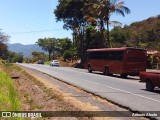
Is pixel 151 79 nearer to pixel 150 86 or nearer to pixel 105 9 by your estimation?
pixel 150 86

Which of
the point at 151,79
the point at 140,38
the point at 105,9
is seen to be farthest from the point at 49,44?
the point at 151,79

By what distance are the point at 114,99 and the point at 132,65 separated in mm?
18238

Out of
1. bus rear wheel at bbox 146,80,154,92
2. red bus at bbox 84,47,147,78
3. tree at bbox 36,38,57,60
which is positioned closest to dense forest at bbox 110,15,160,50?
red bus at bbox 84,47,147,78

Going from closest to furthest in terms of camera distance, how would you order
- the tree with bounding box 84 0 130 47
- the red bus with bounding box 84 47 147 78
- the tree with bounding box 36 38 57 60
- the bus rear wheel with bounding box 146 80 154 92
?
1. the bus rear wheel with bounding box 146 80 154 92
2. the red bus with bounding box 84 47 147 78
3. the tree with bounding box 84 0 130 47
4. the tree with bounding box 36 38 57 60

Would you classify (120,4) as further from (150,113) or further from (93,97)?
(150,113)

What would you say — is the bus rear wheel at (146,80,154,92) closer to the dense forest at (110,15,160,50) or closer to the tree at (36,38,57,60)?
the dense forest at (110,15,160,50)

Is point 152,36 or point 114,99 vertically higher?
point 152,36

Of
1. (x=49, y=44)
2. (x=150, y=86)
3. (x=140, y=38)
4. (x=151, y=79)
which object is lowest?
(x=150, y=86)

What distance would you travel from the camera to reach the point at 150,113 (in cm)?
1305

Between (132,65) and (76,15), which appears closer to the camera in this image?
(132,65)

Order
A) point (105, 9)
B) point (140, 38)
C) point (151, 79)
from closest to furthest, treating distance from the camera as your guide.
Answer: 1. point (151, 79)
2. point (105, 9)
3. point (140, 38)

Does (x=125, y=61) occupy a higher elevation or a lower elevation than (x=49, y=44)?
lower

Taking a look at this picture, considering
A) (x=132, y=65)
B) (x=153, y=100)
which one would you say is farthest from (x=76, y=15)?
(x=153, y=100)

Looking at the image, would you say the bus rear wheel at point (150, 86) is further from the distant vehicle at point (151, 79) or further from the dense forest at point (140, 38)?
the dense forest at point (140, 38)
